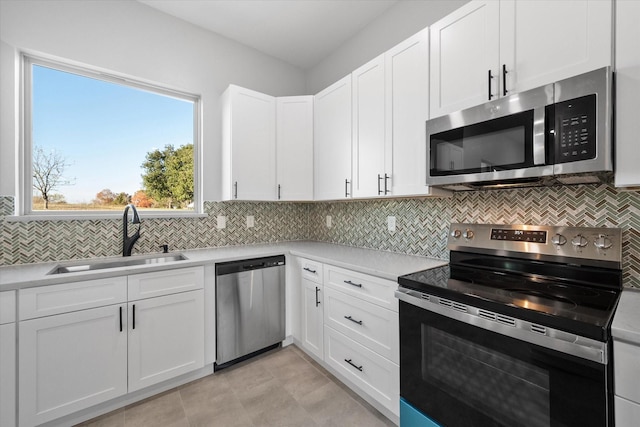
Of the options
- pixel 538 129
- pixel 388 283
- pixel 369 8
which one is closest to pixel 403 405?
pixel 388 283

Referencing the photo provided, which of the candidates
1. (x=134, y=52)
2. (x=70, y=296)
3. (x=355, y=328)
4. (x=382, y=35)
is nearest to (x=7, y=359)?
(x=70, y=296)

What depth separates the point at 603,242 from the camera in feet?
4.14

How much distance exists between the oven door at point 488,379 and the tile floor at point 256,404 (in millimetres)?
520

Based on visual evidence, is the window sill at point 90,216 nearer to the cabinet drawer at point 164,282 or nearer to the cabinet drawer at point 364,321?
the cabinet drawer at point 164,282

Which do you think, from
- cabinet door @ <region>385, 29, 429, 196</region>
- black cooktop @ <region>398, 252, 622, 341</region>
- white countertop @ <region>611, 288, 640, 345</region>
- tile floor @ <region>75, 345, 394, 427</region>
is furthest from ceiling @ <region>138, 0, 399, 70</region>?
tile floor @ <region>75, 345, 394, 427</region>

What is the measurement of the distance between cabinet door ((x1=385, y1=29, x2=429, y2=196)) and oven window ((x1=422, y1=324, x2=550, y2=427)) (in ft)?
2.92

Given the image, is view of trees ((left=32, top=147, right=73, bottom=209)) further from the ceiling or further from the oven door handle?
the oven door handle

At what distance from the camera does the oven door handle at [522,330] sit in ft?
2.84

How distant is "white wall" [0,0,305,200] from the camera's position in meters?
1.85

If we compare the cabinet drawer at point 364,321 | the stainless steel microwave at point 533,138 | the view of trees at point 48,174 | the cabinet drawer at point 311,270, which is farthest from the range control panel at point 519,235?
the view of trees at point 48,174

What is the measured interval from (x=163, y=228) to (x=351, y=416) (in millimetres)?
2042

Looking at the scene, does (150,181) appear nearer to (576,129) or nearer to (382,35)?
(382,35)

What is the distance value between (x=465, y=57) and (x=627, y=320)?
4.46ft

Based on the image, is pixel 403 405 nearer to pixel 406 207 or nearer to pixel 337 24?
pixel 406 207
